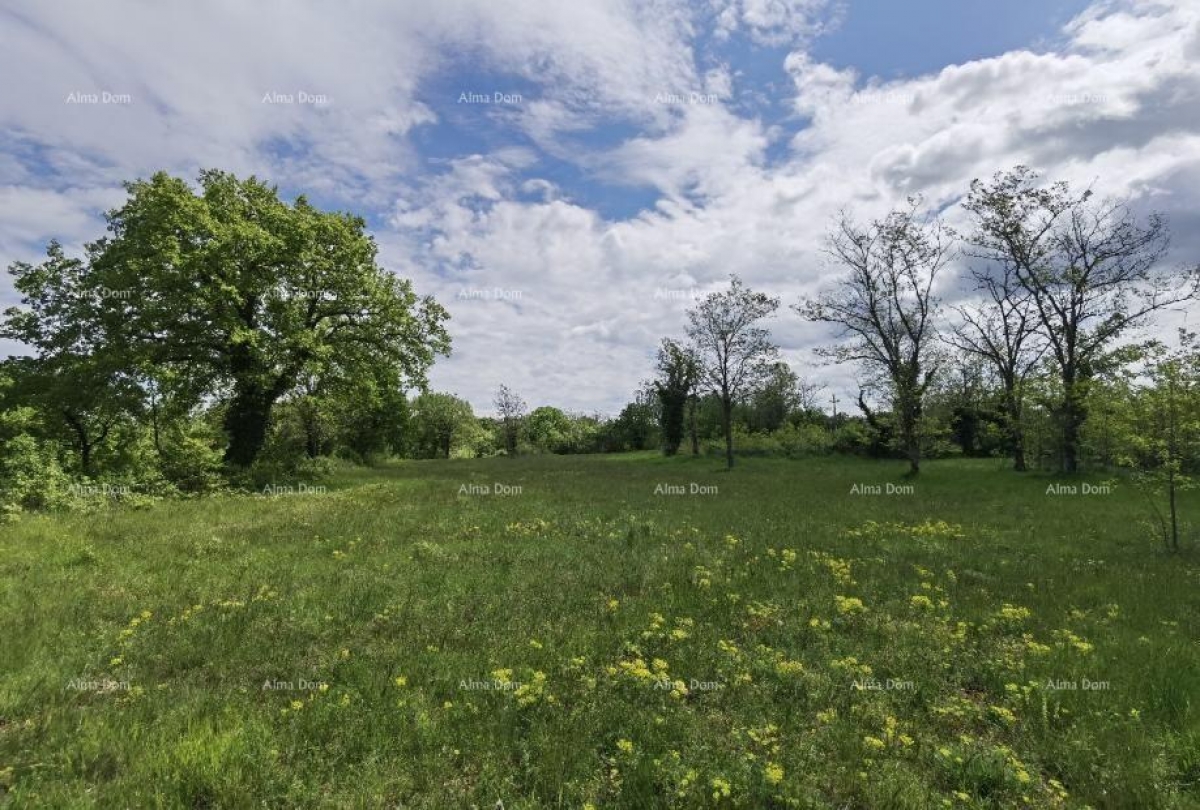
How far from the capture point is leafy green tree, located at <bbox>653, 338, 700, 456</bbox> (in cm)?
6366

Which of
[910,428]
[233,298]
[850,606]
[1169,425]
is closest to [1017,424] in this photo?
[910,428]

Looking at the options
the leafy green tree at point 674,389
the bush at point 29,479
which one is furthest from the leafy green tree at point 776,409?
the bush at point 29,479

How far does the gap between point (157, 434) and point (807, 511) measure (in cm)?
2939

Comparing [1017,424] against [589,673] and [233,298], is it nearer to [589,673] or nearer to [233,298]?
[589,673]

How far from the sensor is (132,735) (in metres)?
5.89

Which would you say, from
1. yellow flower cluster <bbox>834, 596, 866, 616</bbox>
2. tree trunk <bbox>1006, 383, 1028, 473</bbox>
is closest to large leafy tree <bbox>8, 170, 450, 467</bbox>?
yellow flower cluster <bbox>834, 596, 866, 616</bbox>

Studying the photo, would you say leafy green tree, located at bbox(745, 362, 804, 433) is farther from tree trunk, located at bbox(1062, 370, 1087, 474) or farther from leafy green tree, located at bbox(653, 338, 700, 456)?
tree trunk, located at bbox(1062, 370, 1087, 474)

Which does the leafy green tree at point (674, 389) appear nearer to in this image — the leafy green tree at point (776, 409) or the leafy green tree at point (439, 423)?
the leafy green tree at point (776, 409)

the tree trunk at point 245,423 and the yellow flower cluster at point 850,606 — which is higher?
the tree trunk at point 245,423

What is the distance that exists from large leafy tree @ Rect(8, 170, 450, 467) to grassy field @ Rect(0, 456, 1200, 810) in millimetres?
16550

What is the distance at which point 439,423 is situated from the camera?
98.8m

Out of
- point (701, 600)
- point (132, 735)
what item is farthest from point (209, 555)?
point (701, 600)

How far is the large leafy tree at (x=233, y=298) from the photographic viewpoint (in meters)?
28.6

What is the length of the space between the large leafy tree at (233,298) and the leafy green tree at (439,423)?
62.1m
